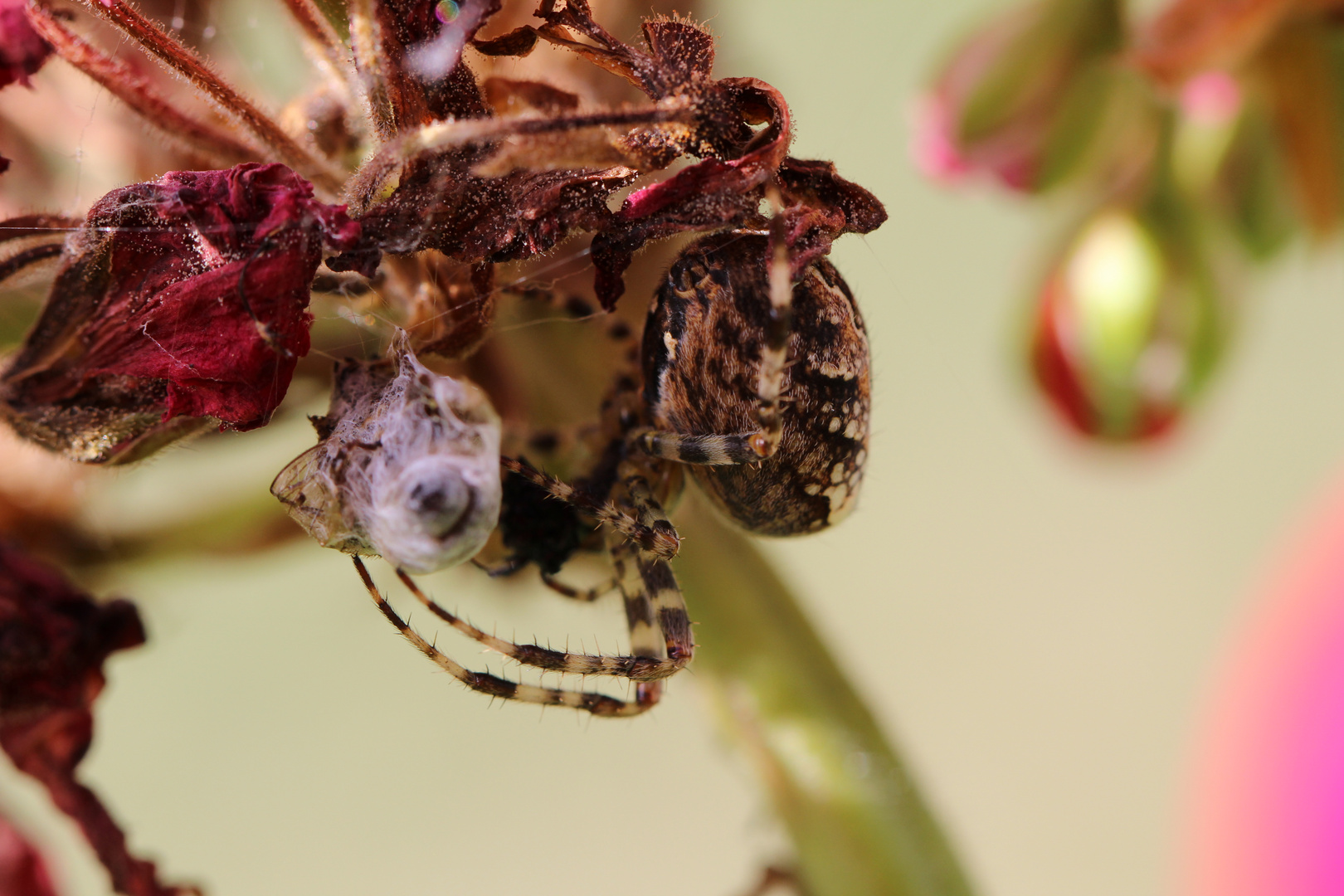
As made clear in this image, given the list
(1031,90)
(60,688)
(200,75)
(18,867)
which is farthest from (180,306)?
(1031,90)

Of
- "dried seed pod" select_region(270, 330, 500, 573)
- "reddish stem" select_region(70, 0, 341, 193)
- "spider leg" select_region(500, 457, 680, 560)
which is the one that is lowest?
"dried seed pod" select_region(270, 330, 500, 573)

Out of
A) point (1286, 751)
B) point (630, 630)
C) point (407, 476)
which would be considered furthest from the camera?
point (1286, 751)

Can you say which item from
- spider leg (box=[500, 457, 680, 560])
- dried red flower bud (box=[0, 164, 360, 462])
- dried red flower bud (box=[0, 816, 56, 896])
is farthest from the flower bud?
dried red flower bud (box=[0, 816, 56, 896])

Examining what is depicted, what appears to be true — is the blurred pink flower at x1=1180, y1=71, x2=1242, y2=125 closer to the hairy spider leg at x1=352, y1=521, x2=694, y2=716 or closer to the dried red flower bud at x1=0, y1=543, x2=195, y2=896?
the hairy spider leg at x1=352, y1=521, x2=694, y2=716

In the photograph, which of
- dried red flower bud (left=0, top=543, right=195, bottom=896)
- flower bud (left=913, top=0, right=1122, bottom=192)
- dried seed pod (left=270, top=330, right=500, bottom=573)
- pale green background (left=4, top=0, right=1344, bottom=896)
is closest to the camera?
dried seed pod (left=270, top=330, right=500, bottom=573)

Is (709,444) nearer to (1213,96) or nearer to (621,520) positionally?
(621,520)

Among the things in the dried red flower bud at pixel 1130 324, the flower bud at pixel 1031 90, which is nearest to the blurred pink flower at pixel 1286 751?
the dried red flower bud at pixel 1130 324

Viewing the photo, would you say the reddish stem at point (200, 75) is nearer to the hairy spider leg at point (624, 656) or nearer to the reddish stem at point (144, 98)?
the reddish stem at point (144, 98)

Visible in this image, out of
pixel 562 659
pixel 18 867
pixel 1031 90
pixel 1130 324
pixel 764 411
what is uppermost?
pixel 1031 90
